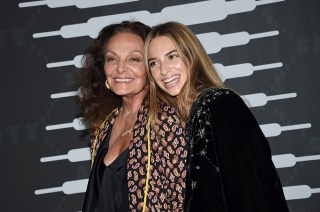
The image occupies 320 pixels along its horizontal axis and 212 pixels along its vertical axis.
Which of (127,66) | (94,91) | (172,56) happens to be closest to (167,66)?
(172,56)

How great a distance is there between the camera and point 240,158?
138cm

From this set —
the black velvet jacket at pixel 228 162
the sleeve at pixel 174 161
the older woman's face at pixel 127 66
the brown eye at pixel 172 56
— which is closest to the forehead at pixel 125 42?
the older woman's face at pixel 127 66

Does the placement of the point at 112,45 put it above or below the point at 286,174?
above

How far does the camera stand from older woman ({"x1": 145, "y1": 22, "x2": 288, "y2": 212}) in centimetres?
138

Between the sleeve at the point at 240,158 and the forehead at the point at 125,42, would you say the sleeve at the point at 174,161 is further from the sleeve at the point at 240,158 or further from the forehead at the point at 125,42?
the forehead at the point at 125,42

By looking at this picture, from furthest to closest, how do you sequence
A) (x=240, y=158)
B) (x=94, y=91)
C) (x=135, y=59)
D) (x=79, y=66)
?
(x=79, y=66)
(x=94, y=91)
(x=135, y=59)
(x=240, y=158)

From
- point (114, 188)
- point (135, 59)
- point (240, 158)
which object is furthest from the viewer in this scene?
point (135, 59)

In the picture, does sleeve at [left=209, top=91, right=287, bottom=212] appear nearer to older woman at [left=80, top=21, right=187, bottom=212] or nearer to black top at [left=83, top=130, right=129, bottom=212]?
older woman at [left=80, top=21, right=187, bottom=212]

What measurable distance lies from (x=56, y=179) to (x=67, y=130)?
1.03ft

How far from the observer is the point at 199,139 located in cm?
149

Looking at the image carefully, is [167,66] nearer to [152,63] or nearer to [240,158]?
[152,63]

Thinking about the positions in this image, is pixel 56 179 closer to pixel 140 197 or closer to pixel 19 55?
pixel 19 55

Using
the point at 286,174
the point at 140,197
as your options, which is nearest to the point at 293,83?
the point at 286,174

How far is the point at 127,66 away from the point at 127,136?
34cm
